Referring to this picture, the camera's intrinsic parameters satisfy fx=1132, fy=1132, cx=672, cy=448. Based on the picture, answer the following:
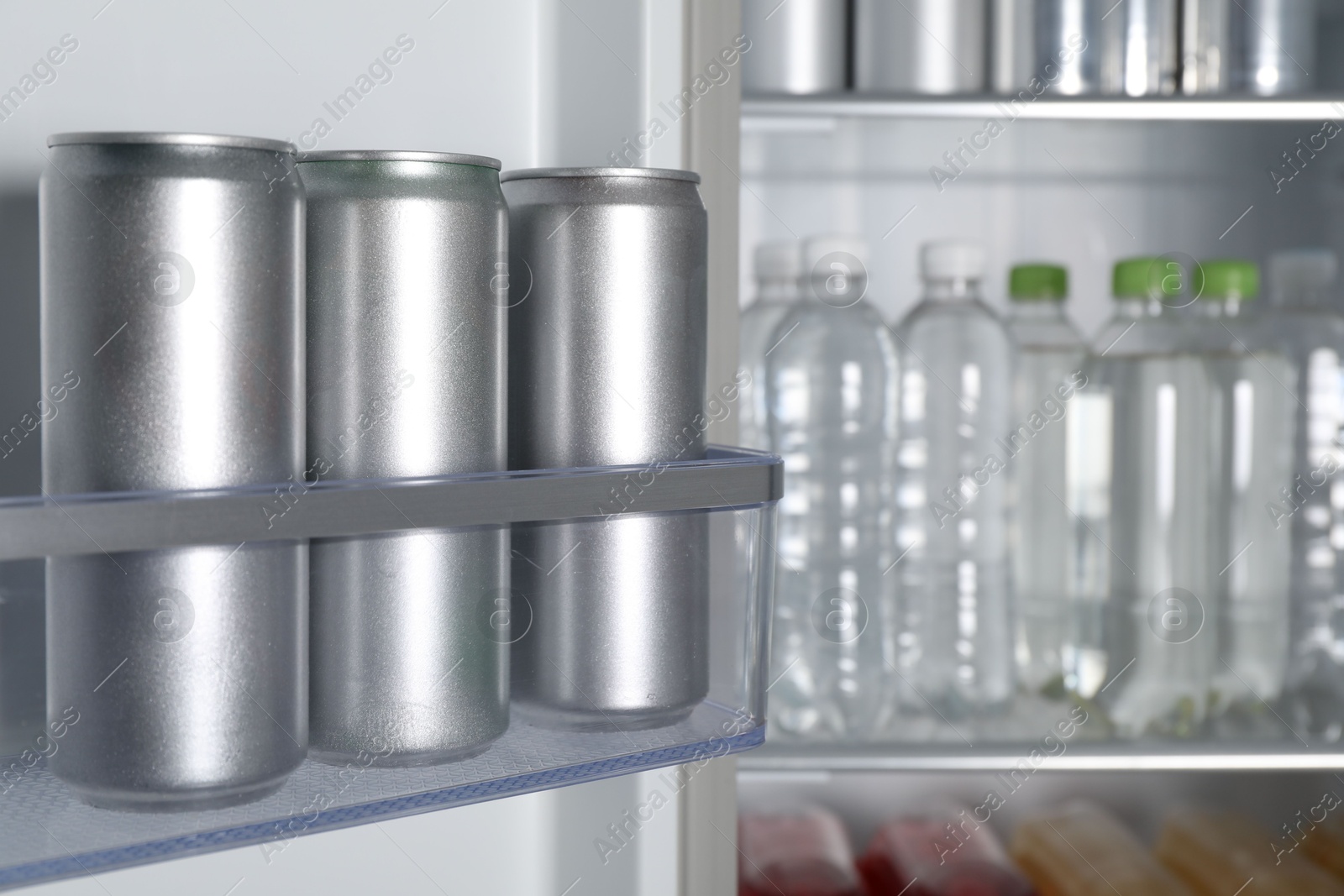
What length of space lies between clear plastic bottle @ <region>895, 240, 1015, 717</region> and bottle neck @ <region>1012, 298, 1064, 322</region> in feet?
0.10

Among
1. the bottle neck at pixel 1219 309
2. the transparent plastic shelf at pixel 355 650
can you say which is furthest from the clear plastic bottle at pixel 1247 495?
the transparent plastic shelf at pixel 355 650

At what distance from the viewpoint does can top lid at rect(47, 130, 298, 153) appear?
1.37 ft

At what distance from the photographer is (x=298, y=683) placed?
0.46 metres

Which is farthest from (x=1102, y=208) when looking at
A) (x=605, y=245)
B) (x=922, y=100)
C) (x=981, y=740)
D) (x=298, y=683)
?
(x=298, y=683)

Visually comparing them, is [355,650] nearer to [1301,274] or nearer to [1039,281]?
[1039,281]

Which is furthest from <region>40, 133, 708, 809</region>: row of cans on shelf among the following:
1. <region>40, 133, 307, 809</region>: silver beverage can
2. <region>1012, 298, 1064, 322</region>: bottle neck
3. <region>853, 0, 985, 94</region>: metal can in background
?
<region>1012, 298, 1064, 322</region>: bottle neck

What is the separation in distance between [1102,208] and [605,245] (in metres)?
0.83

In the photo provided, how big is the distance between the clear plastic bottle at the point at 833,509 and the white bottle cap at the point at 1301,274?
14.2 inches

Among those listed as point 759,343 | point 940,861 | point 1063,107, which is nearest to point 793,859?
point 940,861

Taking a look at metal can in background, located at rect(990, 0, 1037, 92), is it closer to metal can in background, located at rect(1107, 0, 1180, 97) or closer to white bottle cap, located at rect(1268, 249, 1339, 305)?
metal can in background, located at rect(1107, 0, 1180, 97)

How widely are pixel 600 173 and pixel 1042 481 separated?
68 cm

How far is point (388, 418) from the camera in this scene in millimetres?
472

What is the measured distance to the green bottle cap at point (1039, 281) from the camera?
1012 millimetres

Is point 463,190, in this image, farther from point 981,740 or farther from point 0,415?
point 981,740
